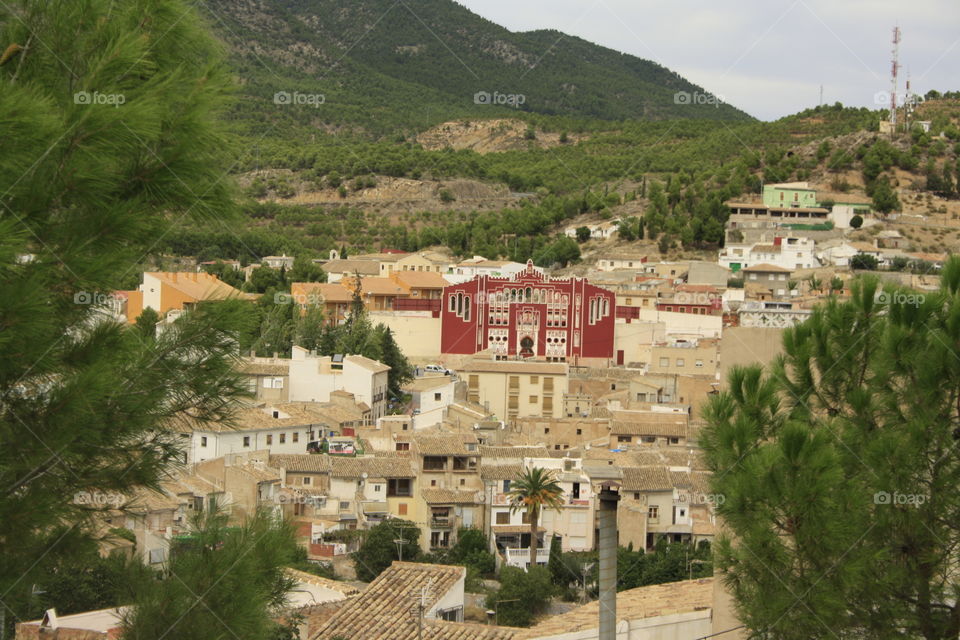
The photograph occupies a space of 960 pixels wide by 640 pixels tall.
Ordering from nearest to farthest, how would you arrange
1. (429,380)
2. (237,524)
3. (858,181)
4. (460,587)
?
(237,524), (460,587), (429,380), (858,181)

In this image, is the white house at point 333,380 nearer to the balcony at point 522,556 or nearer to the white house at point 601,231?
the balcony at point 522,556

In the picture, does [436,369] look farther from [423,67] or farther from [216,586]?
[423,67]

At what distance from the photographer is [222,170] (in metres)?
3.99

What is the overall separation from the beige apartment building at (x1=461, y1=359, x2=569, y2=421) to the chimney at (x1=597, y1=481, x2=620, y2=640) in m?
26.5

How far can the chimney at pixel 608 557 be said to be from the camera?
6027 mm

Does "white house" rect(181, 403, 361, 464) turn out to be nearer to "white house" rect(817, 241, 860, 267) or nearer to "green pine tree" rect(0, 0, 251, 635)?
"green pine tree" rect(0, 0, 251, 635)

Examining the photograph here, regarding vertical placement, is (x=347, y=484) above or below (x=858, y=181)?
below

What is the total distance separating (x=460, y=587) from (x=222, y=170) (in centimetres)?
971

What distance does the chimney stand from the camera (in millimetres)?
6027

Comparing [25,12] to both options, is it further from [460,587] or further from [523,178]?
[523,178]

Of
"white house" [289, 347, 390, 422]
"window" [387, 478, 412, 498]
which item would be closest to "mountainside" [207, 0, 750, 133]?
"white house" [289, 347, 390, 422]

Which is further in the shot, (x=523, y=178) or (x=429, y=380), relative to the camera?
(x=523, y=178)

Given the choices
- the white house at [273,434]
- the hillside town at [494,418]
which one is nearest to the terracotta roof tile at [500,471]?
the hillside town at [494,418]

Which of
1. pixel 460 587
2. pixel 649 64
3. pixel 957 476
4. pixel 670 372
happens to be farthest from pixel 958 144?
pixel 649 64
